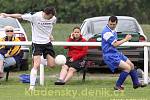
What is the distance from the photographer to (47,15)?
14234mm

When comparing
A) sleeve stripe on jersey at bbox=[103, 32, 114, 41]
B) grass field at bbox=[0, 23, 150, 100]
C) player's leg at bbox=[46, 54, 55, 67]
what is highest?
sleeve stripe on jersey at bbox=[103, 32, 114, 41]

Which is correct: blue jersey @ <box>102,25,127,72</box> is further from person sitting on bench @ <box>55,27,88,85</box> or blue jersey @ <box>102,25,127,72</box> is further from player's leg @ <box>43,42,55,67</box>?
person sitting on bench @ <box>55,27,88,85</box>

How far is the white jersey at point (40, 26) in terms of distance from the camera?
14367 millimetres

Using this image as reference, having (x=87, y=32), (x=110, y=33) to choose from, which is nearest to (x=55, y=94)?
(x=110, y=33)

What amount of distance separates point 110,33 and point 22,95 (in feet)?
7.59

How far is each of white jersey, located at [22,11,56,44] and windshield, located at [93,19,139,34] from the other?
13.0 feet

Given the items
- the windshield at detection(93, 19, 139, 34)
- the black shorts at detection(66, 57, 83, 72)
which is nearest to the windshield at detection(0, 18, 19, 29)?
the windshield at detection(93, 19, 139, 34)

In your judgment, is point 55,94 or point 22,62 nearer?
point 55,94

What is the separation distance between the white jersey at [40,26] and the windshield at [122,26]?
3968mm

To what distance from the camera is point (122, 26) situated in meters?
18.7

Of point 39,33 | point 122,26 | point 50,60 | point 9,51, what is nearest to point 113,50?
point 50,60

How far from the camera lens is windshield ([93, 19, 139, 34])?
18.5 m

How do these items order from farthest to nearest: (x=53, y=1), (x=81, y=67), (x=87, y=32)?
(x=53, y=1), (x=87, y=32), (x=81, y=67)

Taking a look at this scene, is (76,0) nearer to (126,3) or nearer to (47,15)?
(126,3)
